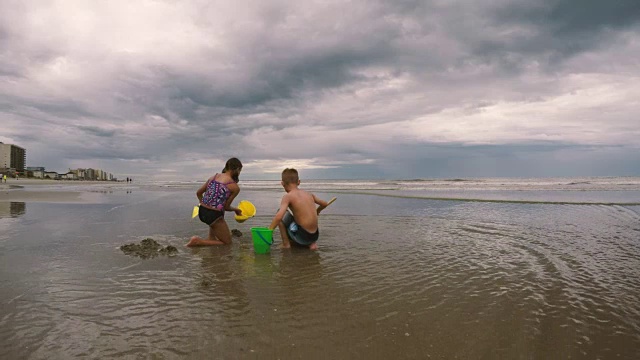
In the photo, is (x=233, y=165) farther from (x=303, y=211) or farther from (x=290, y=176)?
(x=303, y=211)

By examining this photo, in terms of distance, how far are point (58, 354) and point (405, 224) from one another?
8.15 meters

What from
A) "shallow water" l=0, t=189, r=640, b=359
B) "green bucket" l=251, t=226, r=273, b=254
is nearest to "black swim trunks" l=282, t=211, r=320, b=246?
"shallow water" l=0, t=189, r=640, b=359

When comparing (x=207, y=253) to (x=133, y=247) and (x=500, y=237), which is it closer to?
(x=133, y=247)

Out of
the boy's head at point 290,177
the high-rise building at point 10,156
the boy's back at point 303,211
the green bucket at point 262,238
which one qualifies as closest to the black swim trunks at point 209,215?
the green bucket at point 262,238

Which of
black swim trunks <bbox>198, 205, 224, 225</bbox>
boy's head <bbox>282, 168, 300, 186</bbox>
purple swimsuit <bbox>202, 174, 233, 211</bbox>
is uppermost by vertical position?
boy's head <bbox>282, 168, 300, 186</bbox>

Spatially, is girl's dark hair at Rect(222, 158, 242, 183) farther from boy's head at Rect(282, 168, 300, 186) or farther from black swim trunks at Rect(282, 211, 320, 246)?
black swim trunks at Rect(282, 211, 320, 246)

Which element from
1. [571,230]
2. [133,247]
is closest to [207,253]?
[133,247]

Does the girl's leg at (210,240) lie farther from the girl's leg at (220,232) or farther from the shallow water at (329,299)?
the shallow water at (329,299)

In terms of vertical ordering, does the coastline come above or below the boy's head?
below

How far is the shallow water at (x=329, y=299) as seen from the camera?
9.16ft

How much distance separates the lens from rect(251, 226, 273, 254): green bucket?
5926mm

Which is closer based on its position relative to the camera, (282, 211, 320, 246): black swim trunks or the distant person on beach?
(282, 211, 320, 246): black swim trunks

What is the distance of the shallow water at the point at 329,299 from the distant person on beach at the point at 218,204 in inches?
17.8

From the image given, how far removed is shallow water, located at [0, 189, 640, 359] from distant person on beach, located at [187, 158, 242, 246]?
451 mm
